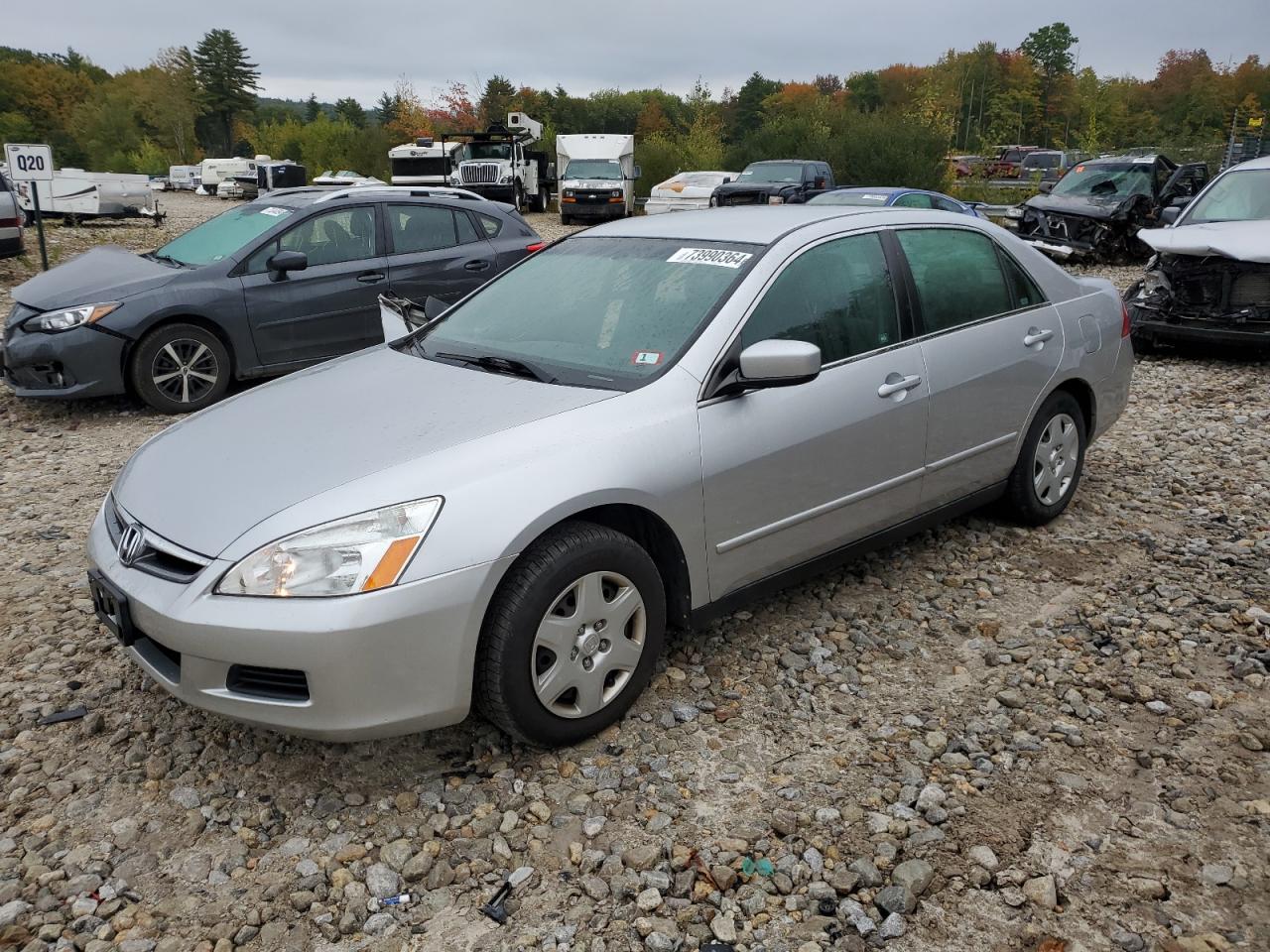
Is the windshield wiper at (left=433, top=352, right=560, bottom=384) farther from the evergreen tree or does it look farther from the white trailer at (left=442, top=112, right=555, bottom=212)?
the evergreen tree

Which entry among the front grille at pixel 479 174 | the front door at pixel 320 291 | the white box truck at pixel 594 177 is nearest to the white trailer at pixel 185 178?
the front grille at pixel 479 174

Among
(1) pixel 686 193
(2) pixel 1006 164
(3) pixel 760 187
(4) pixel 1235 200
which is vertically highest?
(2) pixel 1006 164

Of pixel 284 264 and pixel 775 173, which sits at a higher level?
pixel 775 173

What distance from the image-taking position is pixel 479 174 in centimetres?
→ 2991

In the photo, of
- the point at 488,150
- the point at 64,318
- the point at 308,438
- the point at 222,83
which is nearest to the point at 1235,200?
the point at 308,438

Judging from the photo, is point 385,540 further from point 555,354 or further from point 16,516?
point 16,516

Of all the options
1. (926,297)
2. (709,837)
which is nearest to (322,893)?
(709,837)

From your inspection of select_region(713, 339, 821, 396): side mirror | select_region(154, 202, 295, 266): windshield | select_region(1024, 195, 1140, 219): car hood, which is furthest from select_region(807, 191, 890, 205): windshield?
select_region(713, 339, 821, 396): side mirror

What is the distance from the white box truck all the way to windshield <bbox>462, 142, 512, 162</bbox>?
66.7 inches

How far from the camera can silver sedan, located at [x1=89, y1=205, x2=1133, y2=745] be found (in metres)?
2.65

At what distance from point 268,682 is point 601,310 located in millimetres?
1803

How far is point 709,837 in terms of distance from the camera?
2.74 m

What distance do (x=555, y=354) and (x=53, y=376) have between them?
16.8 ft

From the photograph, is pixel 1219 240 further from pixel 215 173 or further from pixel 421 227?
pixel 215 173
